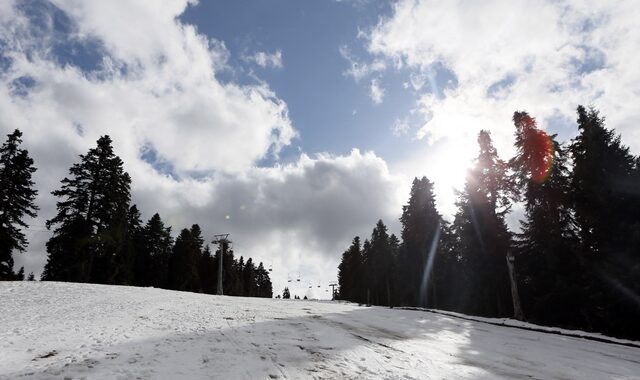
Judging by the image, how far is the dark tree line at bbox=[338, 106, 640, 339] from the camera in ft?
68.8

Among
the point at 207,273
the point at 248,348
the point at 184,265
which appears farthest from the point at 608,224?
the point at 207,273

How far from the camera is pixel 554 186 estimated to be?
29875 mm

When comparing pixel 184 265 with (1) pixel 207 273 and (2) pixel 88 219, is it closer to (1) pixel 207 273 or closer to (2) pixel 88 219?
(1) pixel 207 273

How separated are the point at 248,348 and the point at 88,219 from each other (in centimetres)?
3361

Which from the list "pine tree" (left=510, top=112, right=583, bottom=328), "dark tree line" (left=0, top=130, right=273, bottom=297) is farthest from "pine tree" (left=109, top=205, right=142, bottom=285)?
"pine tree" (left=510, top=112, right=583, bottom=328)

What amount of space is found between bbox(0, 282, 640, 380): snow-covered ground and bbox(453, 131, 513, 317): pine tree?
56.0ft

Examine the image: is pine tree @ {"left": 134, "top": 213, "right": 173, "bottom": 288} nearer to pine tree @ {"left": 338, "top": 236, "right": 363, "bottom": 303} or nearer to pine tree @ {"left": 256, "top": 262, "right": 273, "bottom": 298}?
pine tree @ {"left": 338, "top": 236, "right": 363, "bottom": 303}

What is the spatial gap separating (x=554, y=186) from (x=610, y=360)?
68.9 ft

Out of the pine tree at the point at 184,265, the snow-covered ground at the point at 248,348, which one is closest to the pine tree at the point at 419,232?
the snow-covered ground at the point at 248,348

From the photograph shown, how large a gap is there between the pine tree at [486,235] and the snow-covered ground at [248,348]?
56.0 feet

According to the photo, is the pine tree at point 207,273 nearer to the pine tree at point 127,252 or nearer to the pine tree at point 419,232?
the pine tree at point 127,252

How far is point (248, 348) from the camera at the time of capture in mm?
9219

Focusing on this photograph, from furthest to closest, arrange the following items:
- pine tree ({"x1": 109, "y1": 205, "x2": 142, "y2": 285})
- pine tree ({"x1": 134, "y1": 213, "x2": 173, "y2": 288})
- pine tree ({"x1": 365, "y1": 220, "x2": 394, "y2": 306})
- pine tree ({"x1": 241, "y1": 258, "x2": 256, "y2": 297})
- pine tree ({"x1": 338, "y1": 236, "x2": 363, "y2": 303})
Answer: pine tree ({"x1": 241, "y1": 258, "x2": 256, "y2": 297}), pine tree ({"x1": 338, "y1": 236, "x2": 363, "y2": 303}), pine tree ({"x1": 365, "y1": 220, "x2": 394, "y2": 306}), pine tree ({"x1": 134, "y1": 213, "x2": 173, "y2": 288}), pine tree ({"x1": 109, "y1": 205, "x2": 142, "y2": 285})

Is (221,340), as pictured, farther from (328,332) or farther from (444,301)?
(444,301)
